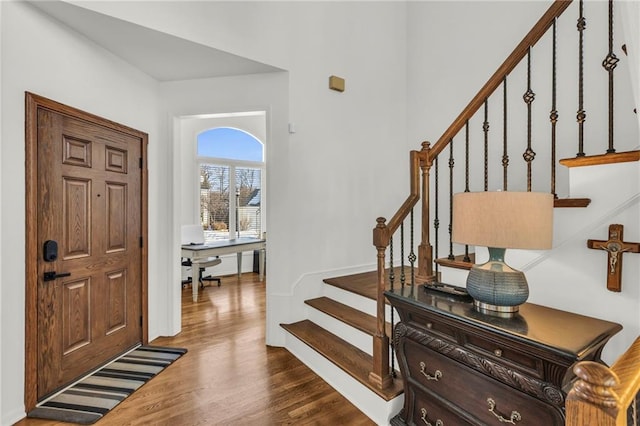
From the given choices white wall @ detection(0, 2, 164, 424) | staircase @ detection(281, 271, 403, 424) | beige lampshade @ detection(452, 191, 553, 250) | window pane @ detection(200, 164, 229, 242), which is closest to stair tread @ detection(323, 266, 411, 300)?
staircase @ detection(281, 271, 403, 424)

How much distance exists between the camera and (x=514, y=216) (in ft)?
4.25

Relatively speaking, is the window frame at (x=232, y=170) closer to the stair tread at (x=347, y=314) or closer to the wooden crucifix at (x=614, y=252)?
the stair tread at (x=347, y=314)

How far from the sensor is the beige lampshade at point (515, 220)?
128 cm

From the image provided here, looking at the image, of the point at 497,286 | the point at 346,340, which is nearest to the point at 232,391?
the point at 346,340

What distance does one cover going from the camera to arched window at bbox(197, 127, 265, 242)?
592cm

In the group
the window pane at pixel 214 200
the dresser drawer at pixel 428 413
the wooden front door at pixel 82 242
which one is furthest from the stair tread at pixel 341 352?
the window pane at pixel 214 200

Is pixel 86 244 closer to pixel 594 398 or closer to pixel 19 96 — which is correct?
pixel 19 96

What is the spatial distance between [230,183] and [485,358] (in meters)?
5.57

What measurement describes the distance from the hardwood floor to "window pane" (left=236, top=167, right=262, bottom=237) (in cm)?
314

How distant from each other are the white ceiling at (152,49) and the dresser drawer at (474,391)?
2.72 m

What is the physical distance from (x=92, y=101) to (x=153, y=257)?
1532 millimetres

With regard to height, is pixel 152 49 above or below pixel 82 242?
above

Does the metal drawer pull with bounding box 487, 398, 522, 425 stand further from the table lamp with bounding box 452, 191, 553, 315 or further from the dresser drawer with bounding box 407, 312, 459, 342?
the table lamp with bounding box 452, 191, 553, 315

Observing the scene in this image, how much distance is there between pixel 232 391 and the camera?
2.35 m
